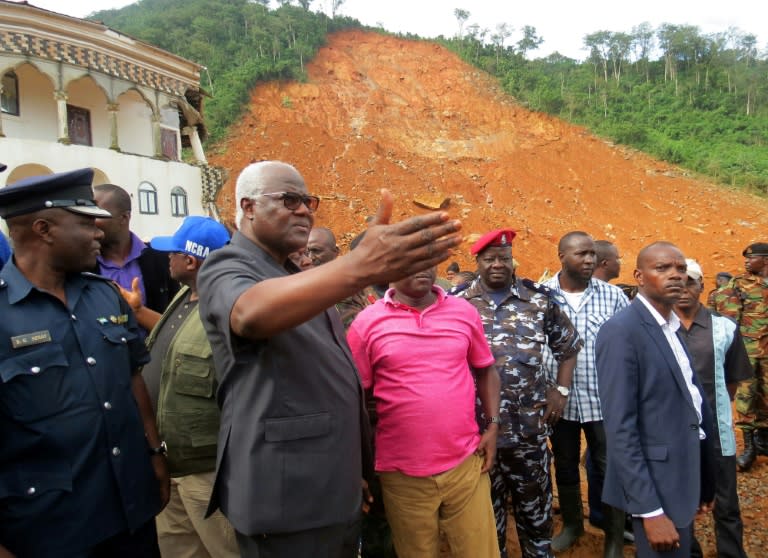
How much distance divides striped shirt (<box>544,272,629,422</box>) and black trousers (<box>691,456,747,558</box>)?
757 millimetres

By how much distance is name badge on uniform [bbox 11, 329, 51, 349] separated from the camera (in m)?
1.74

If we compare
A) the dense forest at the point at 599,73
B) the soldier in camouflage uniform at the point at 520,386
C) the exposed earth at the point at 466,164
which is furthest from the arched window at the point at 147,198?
the soldier in camouflage uniform at the point at 520,386

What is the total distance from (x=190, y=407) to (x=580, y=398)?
2.61 metres

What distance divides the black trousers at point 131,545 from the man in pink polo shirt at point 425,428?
3.29 ft

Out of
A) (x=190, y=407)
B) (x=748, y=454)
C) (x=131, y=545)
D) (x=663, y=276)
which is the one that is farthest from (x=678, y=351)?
(x=748, y=454)

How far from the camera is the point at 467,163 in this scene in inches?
919

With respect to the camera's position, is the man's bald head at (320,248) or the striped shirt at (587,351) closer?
the striped shirt at (587,351)

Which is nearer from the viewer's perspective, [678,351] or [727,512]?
[678,351]

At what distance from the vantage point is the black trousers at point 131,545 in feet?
6.38

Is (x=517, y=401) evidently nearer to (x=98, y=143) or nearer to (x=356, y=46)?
(x=98, y=143)

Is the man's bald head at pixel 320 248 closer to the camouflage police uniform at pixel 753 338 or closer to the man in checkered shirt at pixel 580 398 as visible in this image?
the man in checkered shirt at pixel 580 398

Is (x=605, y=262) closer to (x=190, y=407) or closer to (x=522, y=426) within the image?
(x=522, y=426)

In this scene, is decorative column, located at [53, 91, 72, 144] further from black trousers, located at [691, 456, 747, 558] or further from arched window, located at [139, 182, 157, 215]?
black trousers, located at [691, 456, 747, 558]

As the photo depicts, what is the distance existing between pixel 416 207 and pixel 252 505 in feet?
63.0
